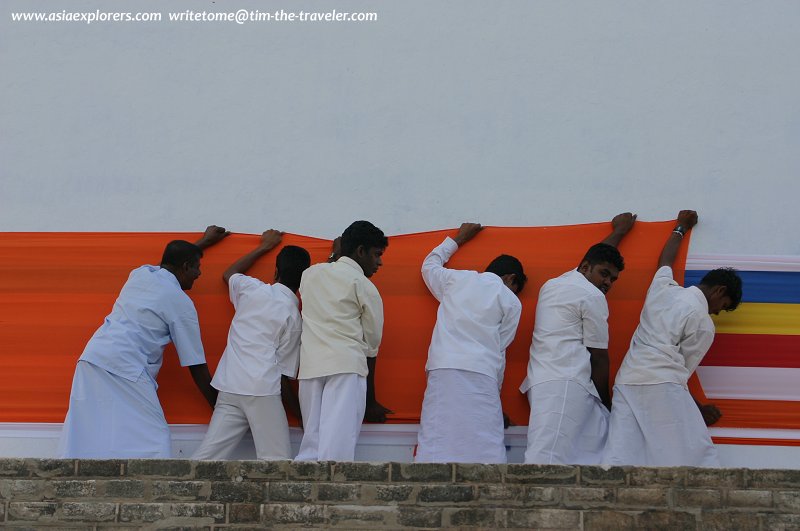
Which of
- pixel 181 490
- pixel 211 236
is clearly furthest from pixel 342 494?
pixel 211 236

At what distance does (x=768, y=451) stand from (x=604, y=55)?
2.29m

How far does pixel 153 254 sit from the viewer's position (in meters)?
5.98

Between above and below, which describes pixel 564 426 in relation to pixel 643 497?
above

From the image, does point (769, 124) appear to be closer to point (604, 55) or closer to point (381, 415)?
point (604, 55)

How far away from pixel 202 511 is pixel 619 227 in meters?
2.68

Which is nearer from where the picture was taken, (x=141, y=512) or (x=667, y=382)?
(x=141, y=512)

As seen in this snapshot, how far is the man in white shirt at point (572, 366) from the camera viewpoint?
17.1 ft

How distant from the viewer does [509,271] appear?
5.64 meters

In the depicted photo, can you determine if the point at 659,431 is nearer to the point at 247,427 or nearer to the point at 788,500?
the point at 788,500

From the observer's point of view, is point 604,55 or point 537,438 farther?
point 604,55

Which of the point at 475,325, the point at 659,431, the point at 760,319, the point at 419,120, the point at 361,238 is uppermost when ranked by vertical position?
the point at 419,120

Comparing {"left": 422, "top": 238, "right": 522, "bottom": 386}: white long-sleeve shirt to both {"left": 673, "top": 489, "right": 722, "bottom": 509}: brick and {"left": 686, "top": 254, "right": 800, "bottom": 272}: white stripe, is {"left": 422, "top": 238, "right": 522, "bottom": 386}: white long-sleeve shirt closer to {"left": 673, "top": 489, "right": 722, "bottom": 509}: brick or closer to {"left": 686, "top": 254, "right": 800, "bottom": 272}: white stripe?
{"left": 686, "top": 254, "right": 800, "bottom": 272}: white stripe

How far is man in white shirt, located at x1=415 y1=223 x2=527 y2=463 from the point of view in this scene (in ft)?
16.9

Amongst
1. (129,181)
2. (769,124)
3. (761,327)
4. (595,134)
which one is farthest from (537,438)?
(129,181)
